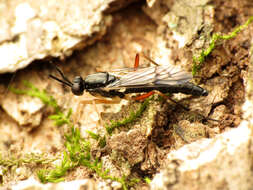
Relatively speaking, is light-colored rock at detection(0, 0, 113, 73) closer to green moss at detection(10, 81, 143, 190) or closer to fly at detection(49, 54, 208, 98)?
fly at detection(49, 54, 208, 98)

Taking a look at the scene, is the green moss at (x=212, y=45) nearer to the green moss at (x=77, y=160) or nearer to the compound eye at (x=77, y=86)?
the green moss at (x=77, y=160)

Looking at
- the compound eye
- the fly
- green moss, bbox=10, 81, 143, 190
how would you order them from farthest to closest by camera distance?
the compound eye, the fly, green moss, bbox=10, 81, 143, 190

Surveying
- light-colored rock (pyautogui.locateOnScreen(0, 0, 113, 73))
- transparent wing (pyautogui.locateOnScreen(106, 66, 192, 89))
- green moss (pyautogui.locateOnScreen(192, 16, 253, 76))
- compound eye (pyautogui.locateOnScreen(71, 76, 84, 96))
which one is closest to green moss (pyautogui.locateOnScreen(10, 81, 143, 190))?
transparent wing (pyautogui.locateOnScreen(106, 66, 192, 89))

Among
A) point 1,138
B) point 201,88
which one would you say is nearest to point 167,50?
point 201,88

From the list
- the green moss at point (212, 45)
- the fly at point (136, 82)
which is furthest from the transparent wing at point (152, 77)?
the green moss at point (212, 45)

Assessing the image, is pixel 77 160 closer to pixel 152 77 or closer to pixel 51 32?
pixel 152 77

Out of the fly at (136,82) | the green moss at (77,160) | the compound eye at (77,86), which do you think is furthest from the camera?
the compound eye at (77,86)

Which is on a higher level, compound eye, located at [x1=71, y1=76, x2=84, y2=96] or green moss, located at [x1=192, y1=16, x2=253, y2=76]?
green moss, located at [x1=192, y1=16, x2=253, y2=76]
